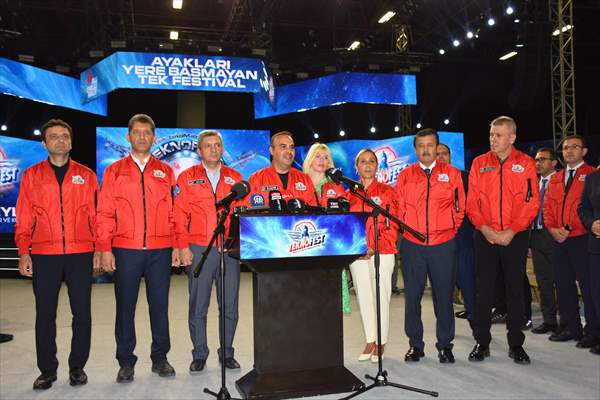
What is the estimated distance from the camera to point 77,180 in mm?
3469

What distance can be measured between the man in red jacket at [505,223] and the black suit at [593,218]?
0.63 meters

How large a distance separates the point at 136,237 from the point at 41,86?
7.99 meters

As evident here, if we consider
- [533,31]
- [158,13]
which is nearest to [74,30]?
[158,13]

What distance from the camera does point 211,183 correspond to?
3828 mm

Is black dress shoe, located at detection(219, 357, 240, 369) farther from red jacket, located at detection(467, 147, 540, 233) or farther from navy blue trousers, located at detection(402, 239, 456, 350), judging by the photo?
red jacket, located at detection(467, 147, 540, 233)

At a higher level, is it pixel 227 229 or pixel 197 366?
pixel 227 229

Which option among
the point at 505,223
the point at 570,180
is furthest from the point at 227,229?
the point at 570,180

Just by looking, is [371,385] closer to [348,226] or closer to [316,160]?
[348,226]

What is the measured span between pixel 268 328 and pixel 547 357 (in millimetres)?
2428

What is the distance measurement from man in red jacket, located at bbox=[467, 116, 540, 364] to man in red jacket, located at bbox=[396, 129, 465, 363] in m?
0.22

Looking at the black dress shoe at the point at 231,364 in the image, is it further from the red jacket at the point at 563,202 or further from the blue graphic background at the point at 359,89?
the blue graphic background at the point at 359,89

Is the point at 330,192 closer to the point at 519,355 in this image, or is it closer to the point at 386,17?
the point at 519,355

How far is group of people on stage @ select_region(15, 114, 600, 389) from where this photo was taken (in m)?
3.41

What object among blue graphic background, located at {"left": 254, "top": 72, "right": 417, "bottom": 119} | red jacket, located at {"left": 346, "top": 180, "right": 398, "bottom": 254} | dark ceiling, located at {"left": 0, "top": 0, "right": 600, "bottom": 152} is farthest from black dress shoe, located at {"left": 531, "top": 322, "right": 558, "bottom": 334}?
blue graphic background, located at {"left": 254, "top": 72, "right": 417, "bottom": 119}
